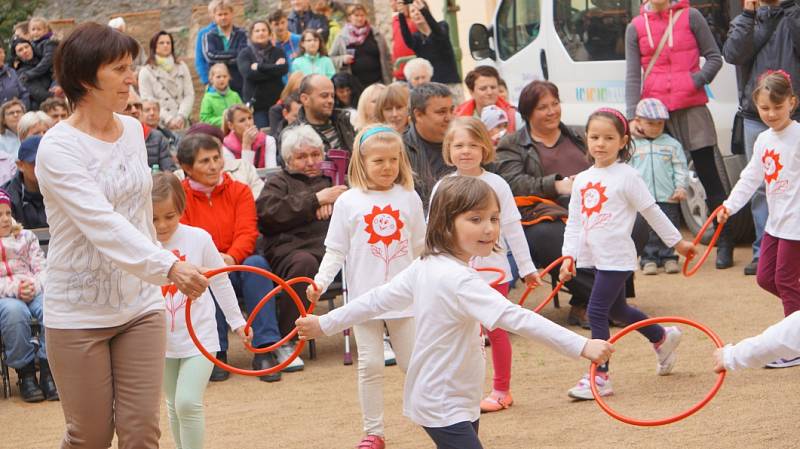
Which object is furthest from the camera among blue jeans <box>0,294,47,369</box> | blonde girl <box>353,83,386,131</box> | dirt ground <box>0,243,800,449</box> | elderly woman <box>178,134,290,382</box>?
blonde girl <box>353,83,386,131</box>

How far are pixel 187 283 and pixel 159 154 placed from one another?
6351mm

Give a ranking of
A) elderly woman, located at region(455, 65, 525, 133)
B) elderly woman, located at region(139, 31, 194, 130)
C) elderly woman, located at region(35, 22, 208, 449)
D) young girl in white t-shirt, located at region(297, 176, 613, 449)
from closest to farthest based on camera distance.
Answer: elderly woman, located at region(35, 22, 208, 449) → young girl in white t-shirt, located at region(297, 176, 613, 449) → elderly woman, located at region(455, 65, 525, 133) → elderly woman, located at region(139, 31, 194, 130)

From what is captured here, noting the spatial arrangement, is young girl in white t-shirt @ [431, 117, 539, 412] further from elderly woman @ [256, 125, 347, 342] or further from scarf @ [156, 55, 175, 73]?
scarf @ [156, 55, 175, 73]

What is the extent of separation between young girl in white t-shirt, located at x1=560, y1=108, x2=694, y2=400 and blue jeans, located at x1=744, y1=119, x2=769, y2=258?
2.74 metres

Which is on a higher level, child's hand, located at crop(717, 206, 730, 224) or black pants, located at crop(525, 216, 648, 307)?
child's hand, located at crop(717, 206, 730, 224)

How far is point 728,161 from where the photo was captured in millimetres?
10305

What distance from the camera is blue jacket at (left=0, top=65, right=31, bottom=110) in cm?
1285

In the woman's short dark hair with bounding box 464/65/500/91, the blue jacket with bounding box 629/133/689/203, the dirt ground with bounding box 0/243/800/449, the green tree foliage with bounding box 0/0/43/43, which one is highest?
the green tree foliage with bounding box 0/0/43/43

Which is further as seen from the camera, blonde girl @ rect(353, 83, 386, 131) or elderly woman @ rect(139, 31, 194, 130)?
elderly woman @ rect(139, 31, 194, 130)

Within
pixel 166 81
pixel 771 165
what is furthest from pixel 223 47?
pixel 771 165

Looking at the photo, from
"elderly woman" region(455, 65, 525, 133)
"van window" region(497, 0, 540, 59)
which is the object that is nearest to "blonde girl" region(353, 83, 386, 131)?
"elderly woman" region(455, 65, 525, 133)

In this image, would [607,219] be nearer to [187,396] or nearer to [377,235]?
[377,235]

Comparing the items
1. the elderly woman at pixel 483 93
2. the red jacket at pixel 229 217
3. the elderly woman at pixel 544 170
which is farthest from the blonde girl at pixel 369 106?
the elderly woman at pixel 483 93

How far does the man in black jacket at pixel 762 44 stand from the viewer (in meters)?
9.34
